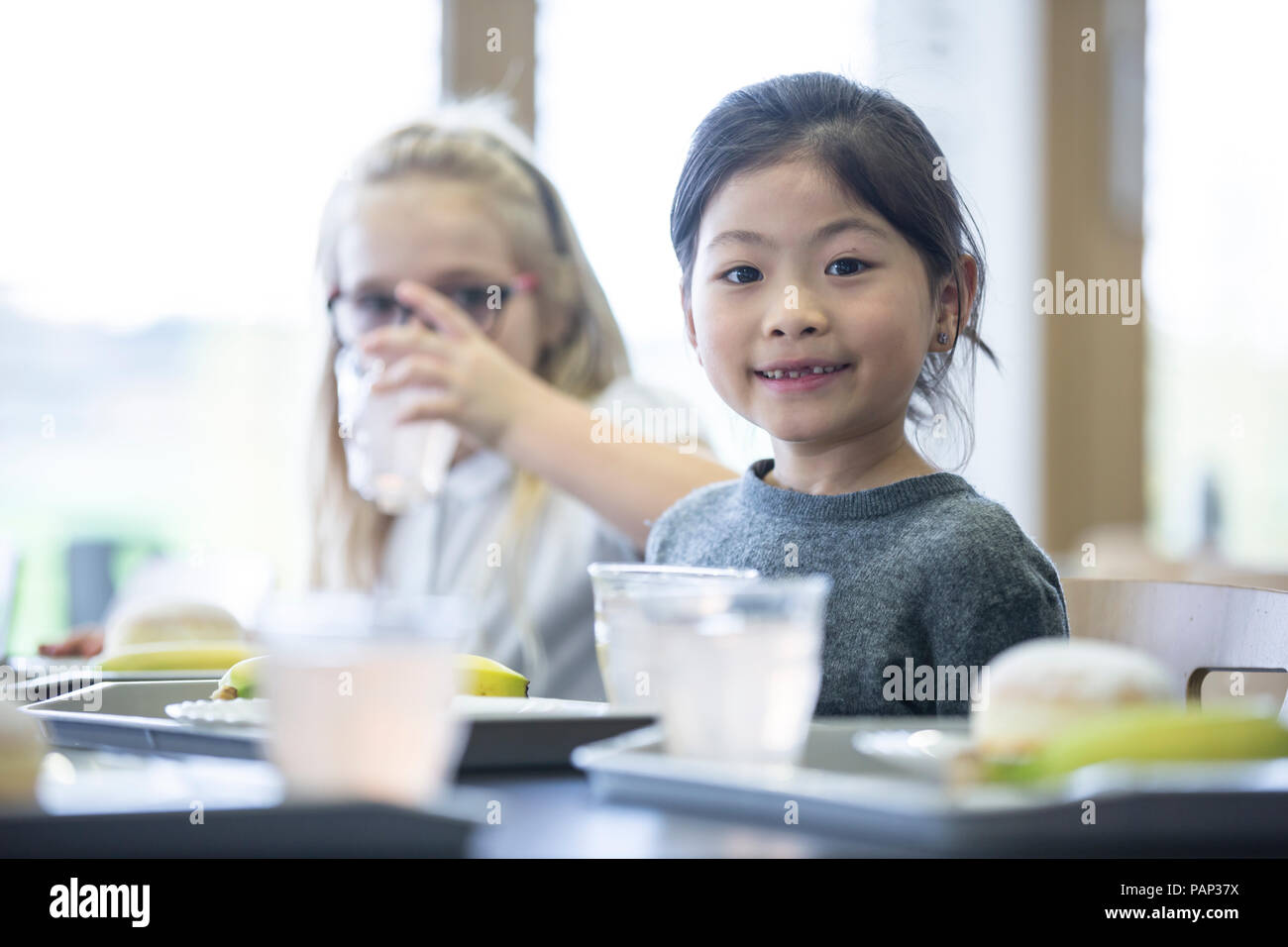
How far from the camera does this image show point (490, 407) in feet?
4.44

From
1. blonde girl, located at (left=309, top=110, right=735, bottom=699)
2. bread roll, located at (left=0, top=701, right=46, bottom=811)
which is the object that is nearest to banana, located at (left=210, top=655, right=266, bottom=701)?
bread roll, located at (left=0, top=701, right=46, bottom=811)

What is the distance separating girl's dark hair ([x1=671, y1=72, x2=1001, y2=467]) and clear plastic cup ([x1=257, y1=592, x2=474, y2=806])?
70 centimetres

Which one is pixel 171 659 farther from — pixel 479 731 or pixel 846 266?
pixel 846 266

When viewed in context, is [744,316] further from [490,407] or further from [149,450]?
→ [149,450]

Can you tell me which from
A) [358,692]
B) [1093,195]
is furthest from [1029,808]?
[1093,195]

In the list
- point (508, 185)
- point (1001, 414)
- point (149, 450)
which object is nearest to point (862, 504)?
point (508, 185)

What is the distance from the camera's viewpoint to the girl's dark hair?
111cm

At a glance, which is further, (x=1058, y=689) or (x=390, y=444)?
(x=390, y=444)

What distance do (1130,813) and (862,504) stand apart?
0.63 meters

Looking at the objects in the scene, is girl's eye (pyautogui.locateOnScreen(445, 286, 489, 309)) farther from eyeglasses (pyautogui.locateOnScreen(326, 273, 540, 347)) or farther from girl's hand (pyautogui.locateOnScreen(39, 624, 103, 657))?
girl's hand (pyautogui.locateOnScreen(39, 624, 103, 657))

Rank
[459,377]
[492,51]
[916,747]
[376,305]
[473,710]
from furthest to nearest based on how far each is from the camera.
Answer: [492,51]
[376,305]
[459,377]
[473,710]
[916,747]

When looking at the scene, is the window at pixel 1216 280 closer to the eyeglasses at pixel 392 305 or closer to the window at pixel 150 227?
the window at pixel 150 227

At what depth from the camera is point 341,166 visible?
239 centimetres

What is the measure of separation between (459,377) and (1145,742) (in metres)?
0.92
